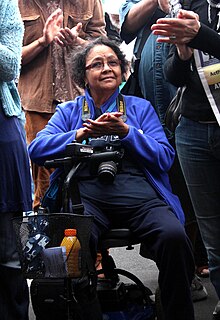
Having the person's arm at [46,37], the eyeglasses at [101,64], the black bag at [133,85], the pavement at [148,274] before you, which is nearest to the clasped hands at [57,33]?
the person's arm at [46,37]

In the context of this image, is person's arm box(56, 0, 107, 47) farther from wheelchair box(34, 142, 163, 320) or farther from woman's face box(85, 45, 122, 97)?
wheelchair box(34, 142, 163, 320)

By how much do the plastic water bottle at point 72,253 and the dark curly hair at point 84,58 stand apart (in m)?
1.36

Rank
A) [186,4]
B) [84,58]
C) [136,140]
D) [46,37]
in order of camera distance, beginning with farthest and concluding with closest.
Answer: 1. [46,37]
2. [84,58]
3. [136,140]
4. [186,4]

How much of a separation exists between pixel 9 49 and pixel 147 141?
2.91 ft

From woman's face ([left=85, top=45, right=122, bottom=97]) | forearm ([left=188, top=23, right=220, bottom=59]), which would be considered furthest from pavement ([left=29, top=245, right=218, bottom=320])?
forearm ([left=188, top=23, right=220, bottom=59])

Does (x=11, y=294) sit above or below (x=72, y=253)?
below

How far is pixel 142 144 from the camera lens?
333 cm

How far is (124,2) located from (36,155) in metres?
1.43

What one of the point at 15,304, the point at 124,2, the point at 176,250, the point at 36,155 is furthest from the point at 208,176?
the point at 124,2

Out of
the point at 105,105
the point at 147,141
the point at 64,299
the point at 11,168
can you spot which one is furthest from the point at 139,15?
the point at 64,299

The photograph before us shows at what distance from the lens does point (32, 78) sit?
14.6ft

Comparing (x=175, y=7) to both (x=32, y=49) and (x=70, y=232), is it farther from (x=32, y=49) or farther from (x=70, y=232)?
(x=32, y=49)

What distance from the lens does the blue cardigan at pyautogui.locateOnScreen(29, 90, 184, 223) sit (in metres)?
3.33

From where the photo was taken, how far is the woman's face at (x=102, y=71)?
368cm
